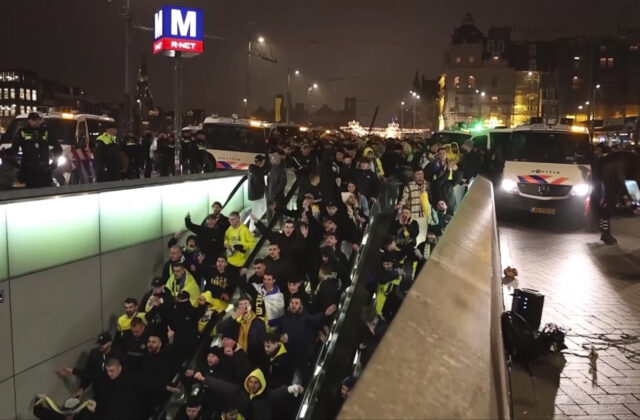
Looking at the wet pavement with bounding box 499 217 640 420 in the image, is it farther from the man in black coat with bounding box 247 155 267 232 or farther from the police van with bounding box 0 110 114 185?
the police van with bounding box 0 110 114 185

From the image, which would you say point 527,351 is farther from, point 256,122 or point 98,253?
point 256,122

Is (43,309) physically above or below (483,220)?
below

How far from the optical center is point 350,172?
1310cm

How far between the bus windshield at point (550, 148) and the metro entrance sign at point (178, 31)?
9.73 metres

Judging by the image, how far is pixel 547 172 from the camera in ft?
55.8

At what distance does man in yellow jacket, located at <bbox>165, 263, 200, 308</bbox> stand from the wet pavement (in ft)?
17.2

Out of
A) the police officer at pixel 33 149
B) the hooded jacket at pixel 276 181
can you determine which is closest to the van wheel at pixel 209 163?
the hooded jacket at pixel 276 181

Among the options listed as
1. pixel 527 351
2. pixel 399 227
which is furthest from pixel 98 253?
pixel 527 351

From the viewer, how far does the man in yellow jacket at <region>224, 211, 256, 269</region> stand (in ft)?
34.9

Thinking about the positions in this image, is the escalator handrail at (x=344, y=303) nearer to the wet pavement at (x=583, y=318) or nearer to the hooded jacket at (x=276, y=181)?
the wet pavement at (x=583, y=318)

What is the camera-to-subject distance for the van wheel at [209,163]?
20156 mm

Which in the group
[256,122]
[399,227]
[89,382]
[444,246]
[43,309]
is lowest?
[89,382]

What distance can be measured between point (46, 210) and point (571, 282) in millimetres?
8476

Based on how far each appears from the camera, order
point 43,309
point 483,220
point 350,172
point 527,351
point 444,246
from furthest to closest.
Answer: point 350,172, point 43,309, point 483,220, point 527,351, point 444,246
